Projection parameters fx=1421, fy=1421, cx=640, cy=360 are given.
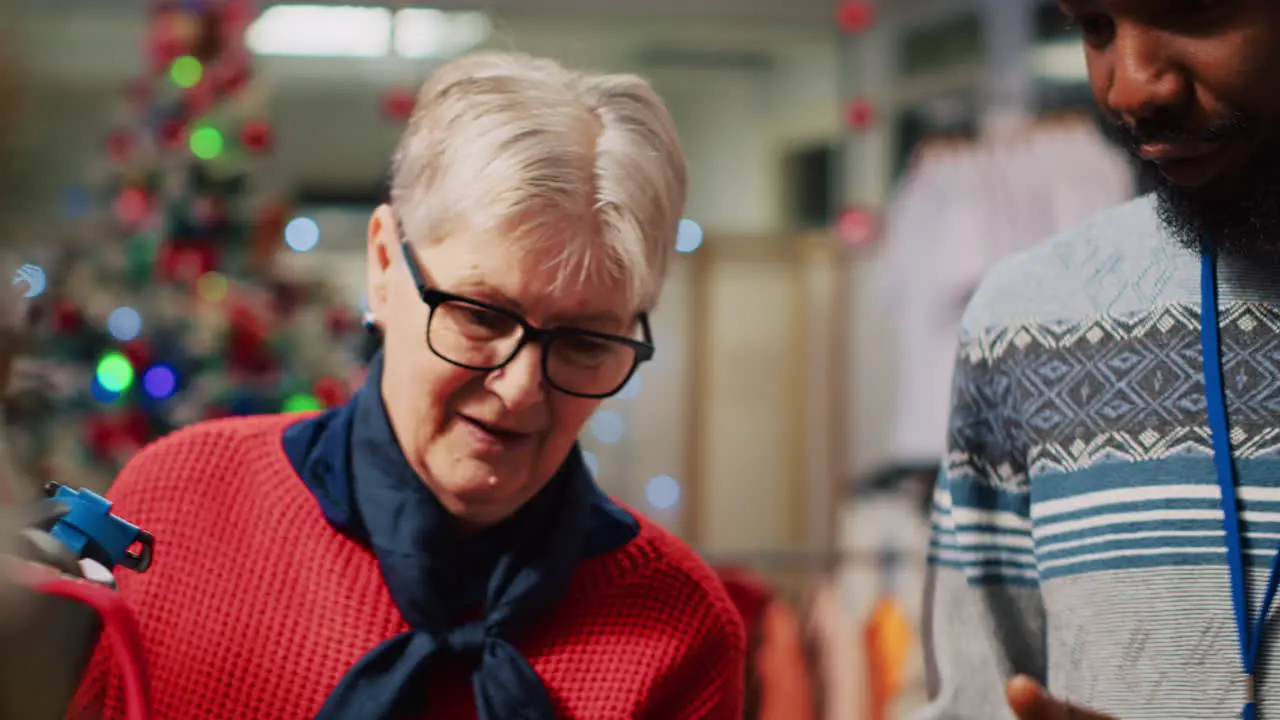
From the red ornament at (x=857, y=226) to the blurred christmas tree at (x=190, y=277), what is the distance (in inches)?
96.6

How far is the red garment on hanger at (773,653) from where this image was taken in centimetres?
231

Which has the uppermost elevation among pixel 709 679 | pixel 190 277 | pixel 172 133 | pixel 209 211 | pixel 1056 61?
pixel 1056 61

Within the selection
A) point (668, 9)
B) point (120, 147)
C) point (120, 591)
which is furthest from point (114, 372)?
point (668, 9)

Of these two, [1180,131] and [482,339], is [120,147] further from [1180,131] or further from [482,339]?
[1180,131]

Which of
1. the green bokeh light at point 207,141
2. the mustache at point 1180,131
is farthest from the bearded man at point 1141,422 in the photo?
the green bokeh light at point 207,141

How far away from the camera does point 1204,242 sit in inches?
44.4

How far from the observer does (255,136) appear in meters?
3.64

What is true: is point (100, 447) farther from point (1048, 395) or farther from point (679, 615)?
point (1048, 395)

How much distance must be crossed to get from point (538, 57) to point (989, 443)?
523 millimetres

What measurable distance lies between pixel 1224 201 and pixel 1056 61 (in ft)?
→ 14.7

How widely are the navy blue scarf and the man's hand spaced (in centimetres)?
43

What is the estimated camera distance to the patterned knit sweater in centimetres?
110

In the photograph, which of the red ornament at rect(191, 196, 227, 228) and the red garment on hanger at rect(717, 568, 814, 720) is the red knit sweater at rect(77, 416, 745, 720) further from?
the red ornament at rect(191, 196, 227, 228)

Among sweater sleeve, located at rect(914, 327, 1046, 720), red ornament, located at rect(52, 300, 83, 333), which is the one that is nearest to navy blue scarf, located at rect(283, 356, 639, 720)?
sweater sleeve, located at rect(914, 327, 1046, 720)
